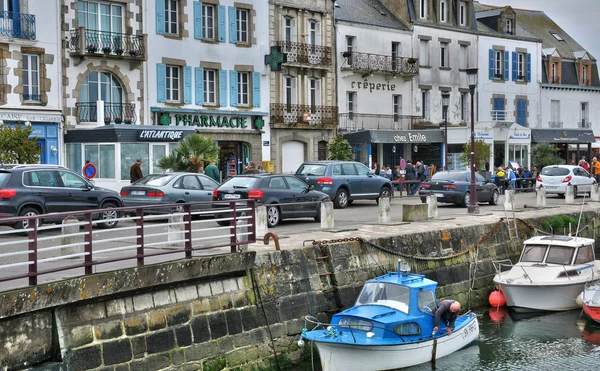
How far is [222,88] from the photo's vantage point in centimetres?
3825

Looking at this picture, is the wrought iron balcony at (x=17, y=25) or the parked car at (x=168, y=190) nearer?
the parked car at (x=168, y=190)

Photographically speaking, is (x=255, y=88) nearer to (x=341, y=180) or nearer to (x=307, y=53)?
(x=307, y=53)

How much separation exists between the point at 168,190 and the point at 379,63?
2355cm

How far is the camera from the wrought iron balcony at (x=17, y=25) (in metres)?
30.8

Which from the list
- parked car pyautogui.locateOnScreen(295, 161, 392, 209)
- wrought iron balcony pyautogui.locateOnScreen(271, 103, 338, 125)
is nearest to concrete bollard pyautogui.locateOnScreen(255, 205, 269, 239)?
parked car pyautogui.locateOnScreen(295, 161, 392, 209)

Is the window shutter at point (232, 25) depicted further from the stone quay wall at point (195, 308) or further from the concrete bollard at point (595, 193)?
the stone quay wall at point (195, 308)

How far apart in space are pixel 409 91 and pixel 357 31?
5.55m

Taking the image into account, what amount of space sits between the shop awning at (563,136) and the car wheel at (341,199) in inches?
1079

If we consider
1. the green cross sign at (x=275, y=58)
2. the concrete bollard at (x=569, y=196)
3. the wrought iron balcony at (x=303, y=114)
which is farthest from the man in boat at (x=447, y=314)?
the green cross sign at (x=275, y=58)

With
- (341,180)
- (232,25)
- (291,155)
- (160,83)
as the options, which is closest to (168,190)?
(341,180)

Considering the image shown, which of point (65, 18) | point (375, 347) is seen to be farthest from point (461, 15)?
point (375, 347)

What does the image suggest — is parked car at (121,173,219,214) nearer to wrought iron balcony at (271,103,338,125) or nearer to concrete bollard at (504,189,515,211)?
concrete bollard at (504,189,515,211)

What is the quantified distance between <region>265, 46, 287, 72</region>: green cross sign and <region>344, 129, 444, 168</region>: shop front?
615cm

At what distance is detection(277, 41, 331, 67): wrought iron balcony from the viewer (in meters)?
40.9
